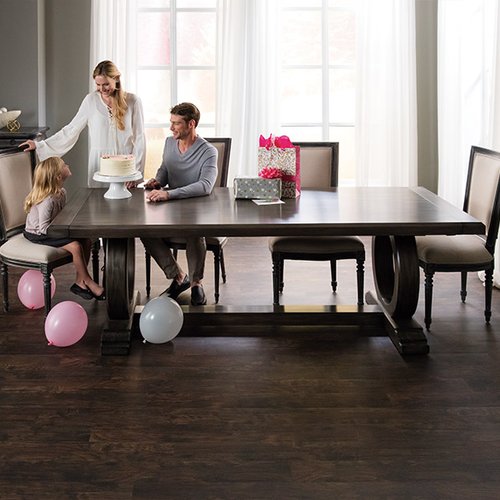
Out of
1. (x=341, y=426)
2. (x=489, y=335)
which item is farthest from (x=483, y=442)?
(x=489, y=335)

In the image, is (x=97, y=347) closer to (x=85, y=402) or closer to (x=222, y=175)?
(x=85, y=402)

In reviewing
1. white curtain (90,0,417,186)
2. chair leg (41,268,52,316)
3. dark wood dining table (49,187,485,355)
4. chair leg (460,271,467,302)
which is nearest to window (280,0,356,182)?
white curtain (90,0,417,186)

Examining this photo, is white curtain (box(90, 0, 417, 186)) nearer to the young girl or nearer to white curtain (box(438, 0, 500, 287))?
A: white curtain (box(438, 0, 500, 287))

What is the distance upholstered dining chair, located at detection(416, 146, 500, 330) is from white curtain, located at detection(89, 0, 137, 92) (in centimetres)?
313

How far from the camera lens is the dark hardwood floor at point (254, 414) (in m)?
2.94

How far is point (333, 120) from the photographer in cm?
714

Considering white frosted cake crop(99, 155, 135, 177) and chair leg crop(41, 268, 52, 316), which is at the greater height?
white frosted cake crop(99, 155, 135, 177)

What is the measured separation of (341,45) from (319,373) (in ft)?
12.3

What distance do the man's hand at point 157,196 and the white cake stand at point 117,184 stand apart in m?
0.13

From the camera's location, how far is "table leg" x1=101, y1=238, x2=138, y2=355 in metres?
4.19

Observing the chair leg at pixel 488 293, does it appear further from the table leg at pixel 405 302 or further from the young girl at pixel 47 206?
the young girl at pixel 47 206

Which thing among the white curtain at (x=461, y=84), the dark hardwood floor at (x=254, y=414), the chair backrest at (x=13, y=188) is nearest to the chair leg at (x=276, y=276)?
the dark hardwood floor at (x=254, y=414)

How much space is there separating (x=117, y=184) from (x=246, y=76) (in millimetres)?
2577

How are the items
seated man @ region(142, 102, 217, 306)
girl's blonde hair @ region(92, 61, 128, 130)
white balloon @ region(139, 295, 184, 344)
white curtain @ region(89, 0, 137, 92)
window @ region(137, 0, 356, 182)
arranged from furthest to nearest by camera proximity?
window @ region(137, 0, 356, 182)
white curtain @ region(89, 0, 137, 92)
girl's blonde hair @ region(92, 61, 128, 130)
seated man @ region(142, 102, 217, 306)
white balloon @ region(139, 295, 184, 344)
